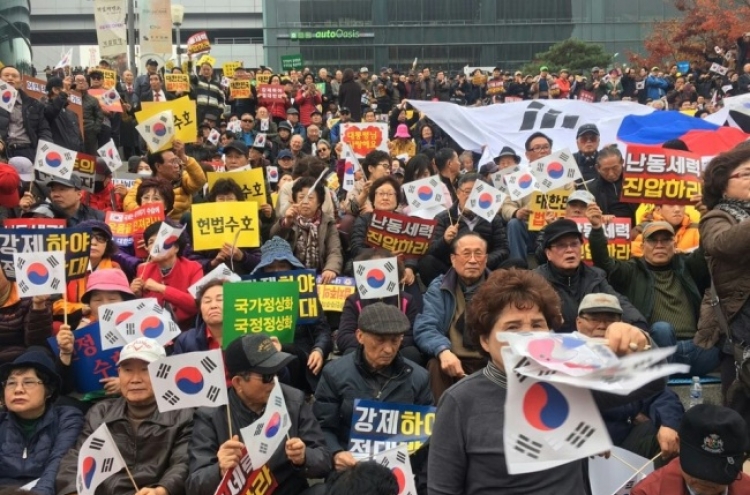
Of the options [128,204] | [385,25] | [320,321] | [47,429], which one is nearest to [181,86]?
[128,204]

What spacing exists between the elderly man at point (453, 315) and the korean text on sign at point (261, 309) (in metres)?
0.84

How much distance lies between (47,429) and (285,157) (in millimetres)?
6607

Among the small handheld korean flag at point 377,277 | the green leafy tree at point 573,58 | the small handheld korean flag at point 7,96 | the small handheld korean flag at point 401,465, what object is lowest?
the small handheld korean flag at point 401,465

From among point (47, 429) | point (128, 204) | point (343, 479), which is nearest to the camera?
point (343, 479)

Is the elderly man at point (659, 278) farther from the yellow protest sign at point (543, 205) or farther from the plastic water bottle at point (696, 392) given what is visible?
the yellow protest sign at point (543, 205)

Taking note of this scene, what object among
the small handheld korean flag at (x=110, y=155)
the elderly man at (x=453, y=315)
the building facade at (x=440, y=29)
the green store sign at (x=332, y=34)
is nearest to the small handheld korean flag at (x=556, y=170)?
the elderly man at (x=453, y=315)

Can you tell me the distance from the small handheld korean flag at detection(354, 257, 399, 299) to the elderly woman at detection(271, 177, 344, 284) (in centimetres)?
117

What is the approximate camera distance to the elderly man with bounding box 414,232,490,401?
5.93 m

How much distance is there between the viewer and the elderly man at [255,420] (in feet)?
15.3

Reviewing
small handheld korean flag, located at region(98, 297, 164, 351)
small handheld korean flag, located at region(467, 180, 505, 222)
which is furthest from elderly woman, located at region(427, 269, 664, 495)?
small handheld korean flag, located at region(467, 180, 505, 222)

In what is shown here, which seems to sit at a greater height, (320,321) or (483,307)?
(483,307)

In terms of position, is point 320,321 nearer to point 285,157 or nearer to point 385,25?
point 285,157

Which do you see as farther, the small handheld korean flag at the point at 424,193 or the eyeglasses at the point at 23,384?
the small handheld korean flag at the point at 424,193

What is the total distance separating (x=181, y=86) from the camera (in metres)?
16.4
